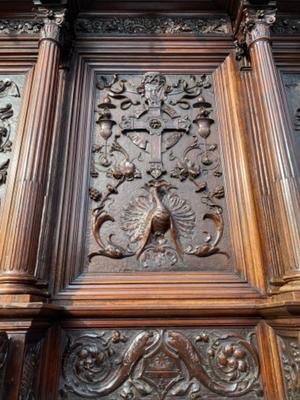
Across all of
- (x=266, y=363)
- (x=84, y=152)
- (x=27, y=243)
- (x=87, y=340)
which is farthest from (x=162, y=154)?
(x=266, y=363)

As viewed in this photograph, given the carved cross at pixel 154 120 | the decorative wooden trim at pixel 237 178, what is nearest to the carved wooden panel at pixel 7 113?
the carved cross at pixel 154 120

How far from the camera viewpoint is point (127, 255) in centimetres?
204

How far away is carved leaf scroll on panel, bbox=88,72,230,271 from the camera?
80.8 inches

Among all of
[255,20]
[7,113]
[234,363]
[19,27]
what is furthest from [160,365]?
[19,27]

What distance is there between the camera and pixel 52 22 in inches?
90.0

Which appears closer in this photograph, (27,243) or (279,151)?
(27,243)

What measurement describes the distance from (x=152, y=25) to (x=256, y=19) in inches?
33.0

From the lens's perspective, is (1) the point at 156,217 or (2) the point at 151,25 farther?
(2) the point at 151,25

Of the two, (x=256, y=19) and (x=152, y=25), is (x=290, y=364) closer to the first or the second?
(x=256, y=19)

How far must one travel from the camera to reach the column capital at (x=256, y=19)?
2.26m

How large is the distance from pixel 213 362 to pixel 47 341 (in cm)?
92

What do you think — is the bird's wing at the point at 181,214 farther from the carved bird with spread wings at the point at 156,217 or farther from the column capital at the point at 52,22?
the column capital at the point at 52,22

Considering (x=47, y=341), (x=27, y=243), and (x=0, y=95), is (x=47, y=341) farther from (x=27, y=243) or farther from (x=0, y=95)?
(x=0, y=95)

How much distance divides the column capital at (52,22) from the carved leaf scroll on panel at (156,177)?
1.48 ft
